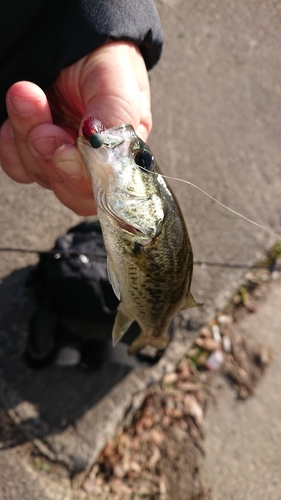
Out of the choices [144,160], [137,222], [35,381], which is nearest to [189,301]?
[137,222]

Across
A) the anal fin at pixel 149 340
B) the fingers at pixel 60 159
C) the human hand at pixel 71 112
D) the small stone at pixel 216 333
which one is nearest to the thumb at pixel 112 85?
the human hand at pixel 71 112

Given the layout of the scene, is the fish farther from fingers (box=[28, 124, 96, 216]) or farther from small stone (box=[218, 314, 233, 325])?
small stone (box=[218, 314, 233, 325])

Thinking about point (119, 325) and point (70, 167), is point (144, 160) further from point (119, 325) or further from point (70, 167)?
point (119, 325)

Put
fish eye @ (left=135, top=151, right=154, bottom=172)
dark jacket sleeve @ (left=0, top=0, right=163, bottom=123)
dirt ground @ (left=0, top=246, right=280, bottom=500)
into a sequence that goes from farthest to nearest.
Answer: dirt ground @ (left=0, top=246, right=280, bottom=500)
dark jacket sleeve @ (left=0, top=0, right=163, bottom=123)
fish eye @ (left=135, top=151, right=154, bottom=172)

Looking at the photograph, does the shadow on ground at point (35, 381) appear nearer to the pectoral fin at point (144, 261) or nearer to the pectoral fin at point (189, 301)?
the pectoral fin at point (189, 301)

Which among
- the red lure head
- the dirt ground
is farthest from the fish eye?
the dirt ground

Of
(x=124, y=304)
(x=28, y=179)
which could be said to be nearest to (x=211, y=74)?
(x=28, y=179)
